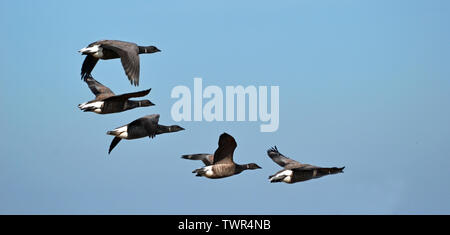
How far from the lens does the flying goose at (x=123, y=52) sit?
782 inches

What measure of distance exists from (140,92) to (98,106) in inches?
82.6

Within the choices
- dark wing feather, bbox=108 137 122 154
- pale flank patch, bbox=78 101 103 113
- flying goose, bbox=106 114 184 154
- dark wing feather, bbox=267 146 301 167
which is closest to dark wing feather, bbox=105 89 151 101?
pale flank patch, bbox=78 101 103 113

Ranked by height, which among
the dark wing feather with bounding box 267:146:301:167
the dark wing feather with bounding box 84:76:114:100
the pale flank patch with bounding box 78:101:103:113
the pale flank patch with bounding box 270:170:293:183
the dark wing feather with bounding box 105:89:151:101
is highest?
the dark wing feather with bounding box 84:76:114:100

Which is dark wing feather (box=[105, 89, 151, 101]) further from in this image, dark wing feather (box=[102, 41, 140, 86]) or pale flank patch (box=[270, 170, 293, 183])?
pale flank patch (box=[270, 170, 293, 183])

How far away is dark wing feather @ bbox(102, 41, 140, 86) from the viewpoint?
1975 centimetres

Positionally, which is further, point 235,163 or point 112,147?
point 112,147

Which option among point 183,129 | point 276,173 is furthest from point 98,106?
point 276,173

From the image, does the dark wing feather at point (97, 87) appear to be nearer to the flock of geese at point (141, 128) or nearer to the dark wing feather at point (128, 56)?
the flock of geese at point (141, 128)

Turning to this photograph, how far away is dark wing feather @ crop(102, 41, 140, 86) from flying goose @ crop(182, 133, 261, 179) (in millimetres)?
2541

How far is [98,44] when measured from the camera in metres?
21.2

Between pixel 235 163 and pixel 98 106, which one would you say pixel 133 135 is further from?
pixel 235 163

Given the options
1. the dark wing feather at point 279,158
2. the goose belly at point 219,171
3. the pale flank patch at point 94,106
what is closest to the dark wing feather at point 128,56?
the pale flank patch at point 94,106

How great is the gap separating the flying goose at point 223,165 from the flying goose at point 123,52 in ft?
8.47

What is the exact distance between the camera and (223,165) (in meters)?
21.0
